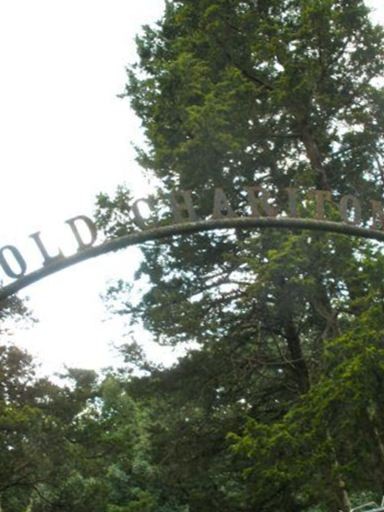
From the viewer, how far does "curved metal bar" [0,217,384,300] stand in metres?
4.62

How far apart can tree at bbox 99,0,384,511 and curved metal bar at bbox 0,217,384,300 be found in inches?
169

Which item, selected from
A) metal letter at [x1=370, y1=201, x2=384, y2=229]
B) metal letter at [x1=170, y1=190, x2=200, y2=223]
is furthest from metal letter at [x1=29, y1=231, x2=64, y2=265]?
metal letter at [x1=370, y1=201, x2=384, y2=229]

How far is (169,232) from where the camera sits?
16.1 ft

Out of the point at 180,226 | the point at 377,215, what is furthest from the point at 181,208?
the point at 377,215

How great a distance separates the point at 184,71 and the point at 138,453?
19.3 metres

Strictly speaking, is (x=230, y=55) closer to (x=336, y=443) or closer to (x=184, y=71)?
(x=184, y=71)

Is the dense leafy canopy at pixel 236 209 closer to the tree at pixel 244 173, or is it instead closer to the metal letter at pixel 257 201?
the tree at pixel 244 173

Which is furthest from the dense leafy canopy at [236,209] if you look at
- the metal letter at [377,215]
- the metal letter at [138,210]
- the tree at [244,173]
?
the metal letter at [138,210]

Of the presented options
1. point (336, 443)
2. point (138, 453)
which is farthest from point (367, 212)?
point (138, 453)

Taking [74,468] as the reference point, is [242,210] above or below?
above

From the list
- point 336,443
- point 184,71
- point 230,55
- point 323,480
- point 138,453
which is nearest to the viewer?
point 336,443

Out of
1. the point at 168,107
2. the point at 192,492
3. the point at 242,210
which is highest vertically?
the point at 168,107

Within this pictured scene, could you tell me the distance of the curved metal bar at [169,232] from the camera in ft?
15.1

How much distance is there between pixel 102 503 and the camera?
1523 centimetres
